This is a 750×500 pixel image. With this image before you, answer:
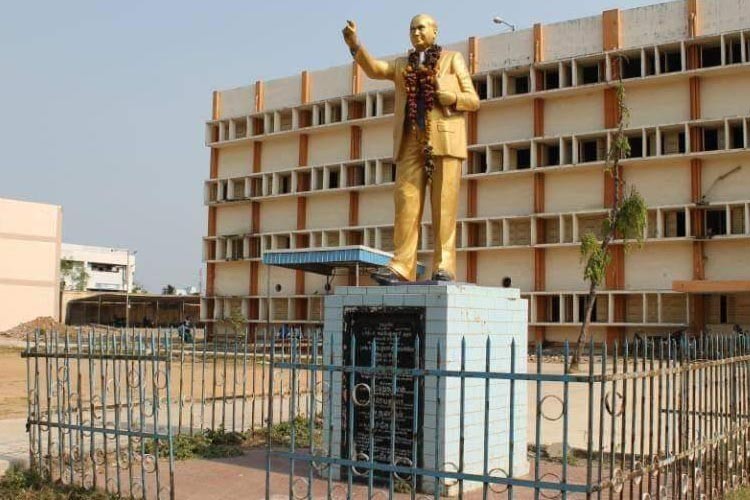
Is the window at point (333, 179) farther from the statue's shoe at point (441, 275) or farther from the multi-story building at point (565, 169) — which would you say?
the statue's shoe at point (441, 275)

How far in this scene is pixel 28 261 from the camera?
54.6 meters

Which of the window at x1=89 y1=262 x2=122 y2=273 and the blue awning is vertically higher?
the window at x1=89 y1=262 x2=122 y2=273

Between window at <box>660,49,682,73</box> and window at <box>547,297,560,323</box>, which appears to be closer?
window at <box>660,49,682,73</box>

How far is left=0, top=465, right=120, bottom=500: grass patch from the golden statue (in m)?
3.55

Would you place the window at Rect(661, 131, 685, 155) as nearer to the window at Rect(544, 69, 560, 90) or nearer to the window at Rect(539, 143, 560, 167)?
the window at Rect(539, 143, 560, 167)

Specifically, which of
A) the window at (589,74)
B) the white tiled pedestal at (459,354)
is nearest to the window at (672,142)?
the window at (589,74)

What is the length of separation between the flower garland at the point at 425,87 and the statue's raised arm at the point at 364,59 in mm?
257

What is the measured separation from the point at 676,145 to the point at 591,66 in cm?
518

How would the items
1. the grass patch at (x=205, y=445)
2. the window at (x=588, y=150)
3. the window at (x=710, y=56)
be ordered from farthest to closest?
the window at (x=588, y=150), the window at (x=710, y=56), the grass patch at (x=205, y=445)

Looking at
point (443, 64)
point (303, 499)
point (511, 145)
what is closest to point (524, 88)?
point (511, 145)

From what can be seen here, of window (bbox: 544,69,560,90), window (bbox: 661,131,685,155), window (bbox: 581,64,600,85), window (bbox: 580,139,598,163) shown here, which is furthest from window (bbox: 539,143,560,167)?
window (bbox: 661,131,685,155)

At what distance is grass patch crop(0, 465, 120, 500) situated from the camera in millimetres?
7730

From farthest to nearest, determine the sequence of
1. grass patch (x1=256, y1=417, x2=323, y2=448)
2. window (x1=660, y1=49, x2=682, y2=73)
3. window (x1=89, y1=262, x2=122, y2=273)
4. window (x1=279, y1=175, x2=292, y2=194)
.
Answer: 1. window (x1=89, y1=262, x2=122, y2=273)
2. window (x1=279, y1=175, x2=292, y2=194)
3. window (x1=660, y1=49, x2=682, y2=73)
4. grass patch (x1=256, y1=417, x2=323, y2=448)

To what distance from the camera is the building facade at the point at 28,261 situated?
53562 millimetres
